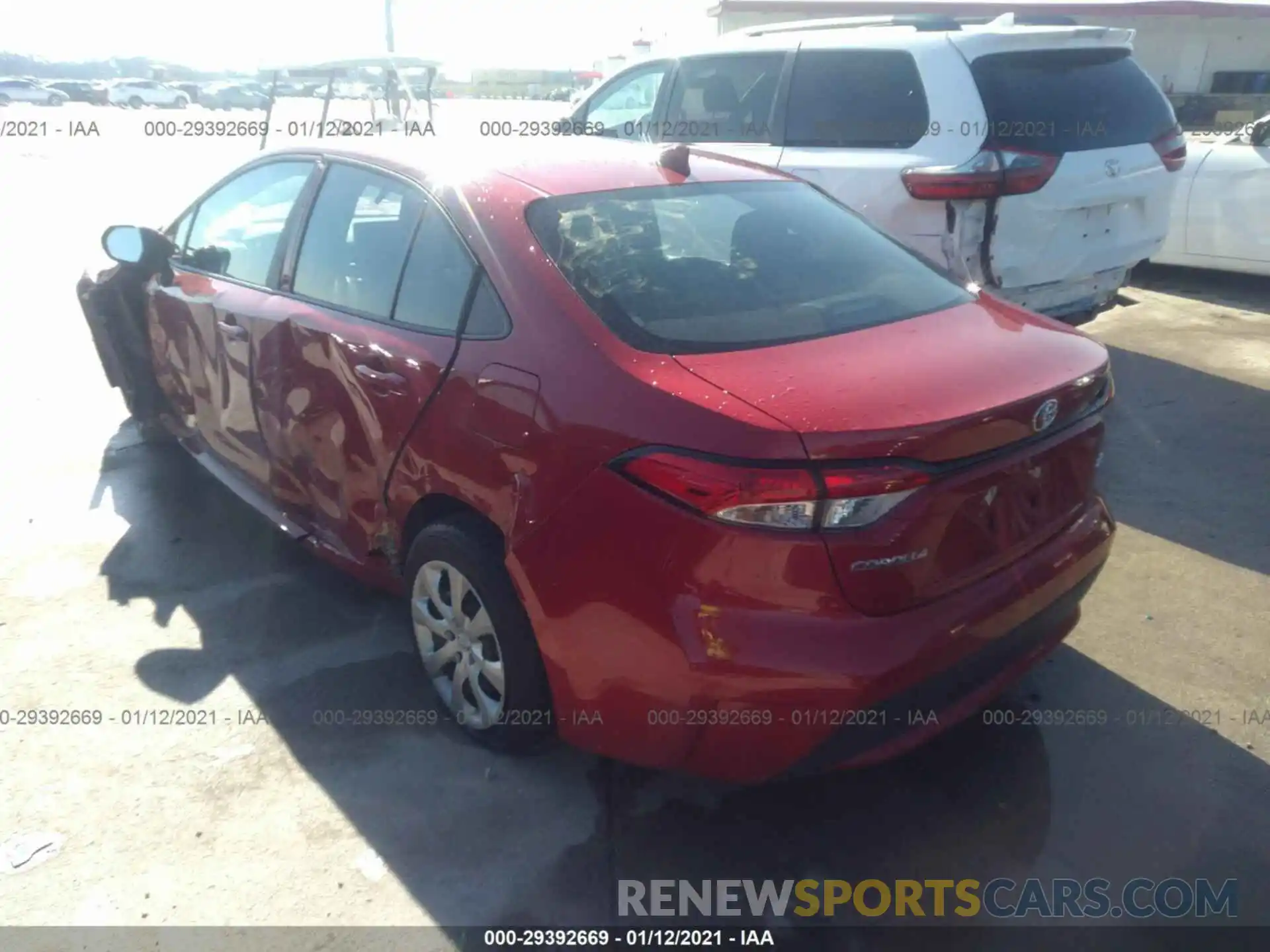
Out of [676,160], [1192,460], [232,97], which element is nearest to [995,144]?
[1192,460]

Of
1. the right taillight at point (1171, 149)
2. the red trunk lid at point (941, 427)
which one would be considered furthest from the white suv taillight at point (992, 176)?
the red trunk lid at point (941, 427)

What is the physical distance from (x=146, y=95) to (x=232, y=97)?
18.3 ft

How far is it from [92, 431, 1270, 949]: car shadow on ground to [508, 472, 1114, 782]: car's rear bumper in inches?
13.7

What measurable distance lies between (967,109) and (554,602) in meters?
3.69

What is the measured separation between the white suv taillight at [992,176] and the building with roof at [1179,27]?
1708 cm

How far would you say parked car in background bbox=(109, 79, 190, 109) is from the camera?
38.8 m

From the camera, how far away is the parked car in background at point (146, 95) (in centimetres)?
3878

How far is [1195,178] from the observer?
7.62 m

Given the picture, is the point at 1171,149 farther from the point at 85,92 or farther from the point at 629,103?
the point at 85,92

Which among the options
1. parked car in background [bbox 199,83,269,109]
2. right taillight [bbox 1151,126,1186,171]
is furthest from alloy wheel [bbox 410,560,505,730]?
parked car in background [bbox 199,83,269,109]

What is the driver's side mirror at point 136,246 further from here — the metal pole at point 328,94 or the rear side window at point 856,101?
the metal pole at point 328,94

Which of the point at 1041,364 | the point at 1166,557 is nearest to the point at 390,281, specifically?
the point at 1041,364

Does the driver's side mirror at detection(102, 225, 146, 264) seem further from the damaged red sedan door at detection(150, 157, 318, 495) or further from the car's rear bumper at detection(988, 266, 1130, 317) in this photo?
the car's rear bumper at detection(988, 266, 1130, 317)

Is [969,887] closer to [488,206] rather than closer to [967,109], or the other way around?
[488,206]
